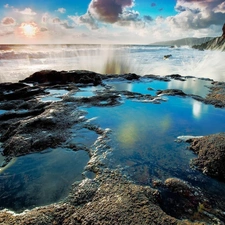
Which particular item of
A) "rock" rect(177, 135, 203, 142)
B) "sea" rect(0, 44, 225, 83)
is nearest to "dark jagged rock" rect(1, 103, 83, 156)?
"rock" rect(177, 135, 203, 142)

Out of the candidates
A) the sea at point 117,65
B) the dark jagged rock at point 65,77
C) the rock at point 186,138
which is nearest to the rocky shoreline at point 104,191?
the rock at point 186,138

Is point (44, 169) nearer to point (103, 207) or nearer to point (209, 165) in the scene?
point (103, 207)

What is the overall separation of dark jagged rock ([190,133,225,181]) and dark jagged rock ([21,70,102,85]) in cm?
Result: 854

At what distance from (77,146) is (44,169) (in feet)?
3.04

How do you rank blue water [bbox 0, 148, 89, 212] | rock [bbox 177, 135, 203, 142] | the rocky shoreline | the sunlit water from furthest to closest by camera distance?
rock [bbox 177, 135, 203, 142]
the sunlit water
blue water [bbox 0, 148, 89, 212]
the rocky shoreline

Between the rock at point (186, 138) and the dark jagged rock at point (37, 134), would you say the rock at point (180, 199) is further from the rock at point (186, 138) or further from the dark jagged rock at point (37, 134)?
the dark jagged rock at point (37, 134)

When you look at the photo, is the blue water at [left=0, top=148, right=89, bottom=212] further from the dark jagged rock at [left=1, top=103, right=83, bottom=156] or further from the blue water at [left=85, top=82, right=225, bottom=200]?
the blue water at [left=85, top=82, right=225, bottom=200]

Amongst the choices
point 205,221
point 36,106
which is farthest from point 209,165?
point 36,106

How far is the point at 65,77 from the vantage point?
1201 cm

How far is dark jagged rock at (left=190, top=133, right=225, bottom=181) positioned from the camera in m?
3.31

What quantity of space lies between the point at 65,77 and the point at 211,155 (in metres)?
A: 10.3

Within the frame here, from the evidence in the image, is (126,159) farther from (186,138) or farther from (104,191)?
(186,138)

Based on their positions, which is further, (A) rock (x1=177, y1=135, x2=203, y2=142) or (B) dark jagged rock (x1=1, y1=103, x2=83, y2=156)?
(A) rock (x1=177, y1=135, x2=203, y2=142)

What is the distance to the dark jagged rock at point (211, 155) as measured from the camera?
3306 mm
